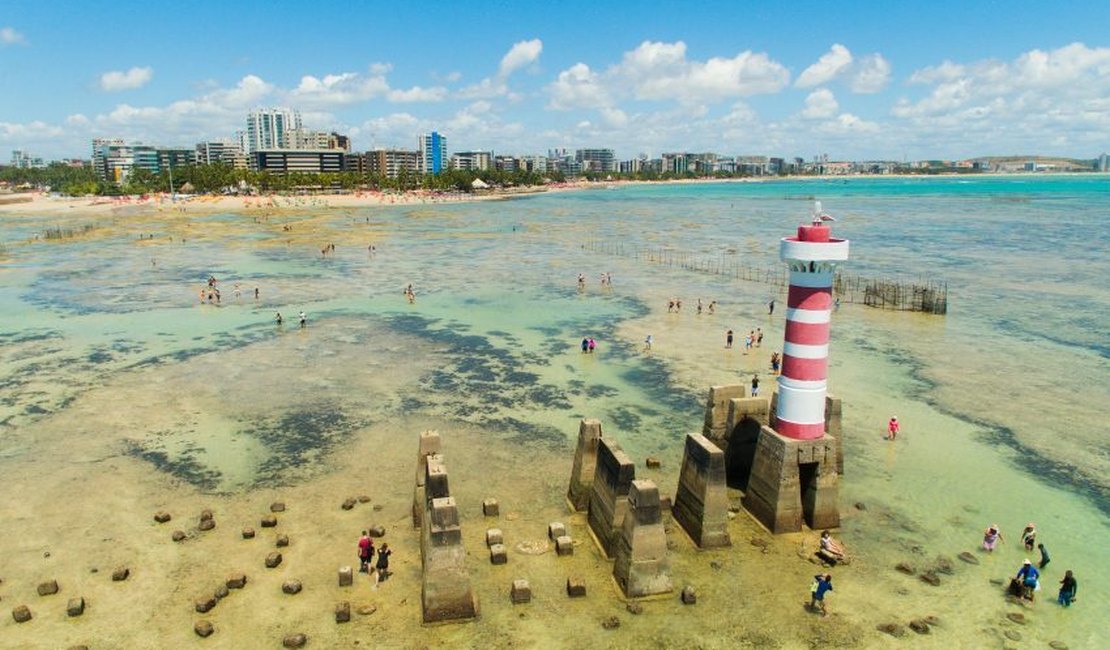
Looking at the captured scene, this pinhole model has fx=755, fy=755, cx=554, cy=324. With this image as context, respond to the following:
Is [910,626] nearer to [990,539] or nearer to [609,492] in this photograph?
[990,539]

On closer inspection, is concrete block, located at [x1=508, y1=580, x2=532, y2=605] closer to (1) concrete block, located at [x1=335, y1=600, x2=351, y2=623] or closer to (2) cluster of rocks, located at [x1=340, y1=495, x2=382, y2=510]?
(1) concrete block, located at [x1=335, y1=600, x2=351, y2=623]

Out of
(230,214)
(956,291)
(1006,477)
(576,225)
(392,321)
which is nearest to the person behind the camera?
(1006,477)

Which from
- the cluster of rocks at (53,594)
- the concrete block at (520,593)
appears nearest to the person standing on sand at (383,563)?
the concrete block at (520,593)

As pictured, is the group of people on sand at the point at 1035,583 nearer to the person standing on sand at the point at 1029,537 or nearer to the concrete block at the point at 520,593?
the person standing on sand at the point at 1029,537

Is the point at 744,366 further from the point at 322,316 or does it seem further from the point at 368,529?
the point at 322,316

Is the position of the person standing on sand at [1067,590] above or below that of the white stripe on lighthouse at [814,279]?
below

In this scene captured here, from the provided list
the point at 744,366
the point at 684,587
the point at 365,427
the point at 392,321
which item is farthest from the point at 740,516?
the point at 392,321
